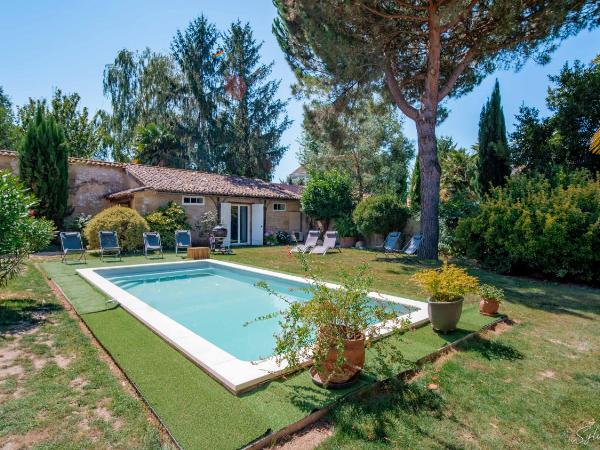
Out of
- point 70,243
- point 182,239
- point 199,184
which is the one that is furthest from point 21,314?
point 199,184

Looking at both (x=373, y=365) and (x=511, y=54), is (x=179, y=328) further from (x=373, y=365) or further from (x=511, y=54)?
(x=511, y=54)

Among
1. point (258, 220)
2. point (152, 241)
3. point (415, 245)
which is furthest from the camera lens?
point (258, 220)

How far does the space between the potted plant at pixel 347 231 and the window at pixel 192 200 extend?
7790mm

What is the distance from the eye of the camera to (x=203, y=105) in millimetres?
28156

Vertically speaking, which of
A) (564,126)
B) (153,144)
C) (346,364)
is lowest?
(346,364)

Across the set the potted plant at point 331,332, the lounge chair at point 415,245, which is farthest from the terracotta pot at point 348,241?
the potted plant at point 331,332

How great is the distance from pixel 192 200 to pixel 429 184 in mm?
12071

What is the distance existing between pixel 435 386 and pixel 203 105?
96.0 feet

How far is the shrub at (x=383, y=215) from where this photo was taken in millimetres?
15727

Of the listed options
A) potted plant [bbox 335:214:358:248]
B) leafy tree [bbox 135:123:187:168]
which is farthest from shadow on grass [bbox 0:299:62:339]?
leafy tree [bbox 135:123:187:168]

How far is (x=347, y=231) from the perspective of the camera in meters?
18.0

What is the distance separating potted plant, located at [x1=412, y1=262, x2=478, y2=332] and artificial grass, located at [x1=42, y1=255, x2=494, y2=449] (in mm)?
220

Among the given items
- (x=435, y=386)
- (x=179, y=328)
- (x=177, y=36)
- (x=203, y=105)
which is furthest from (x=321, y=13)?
(x=177, y=36)

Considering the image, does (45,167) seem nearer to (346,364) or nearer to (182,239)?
(182,239)
